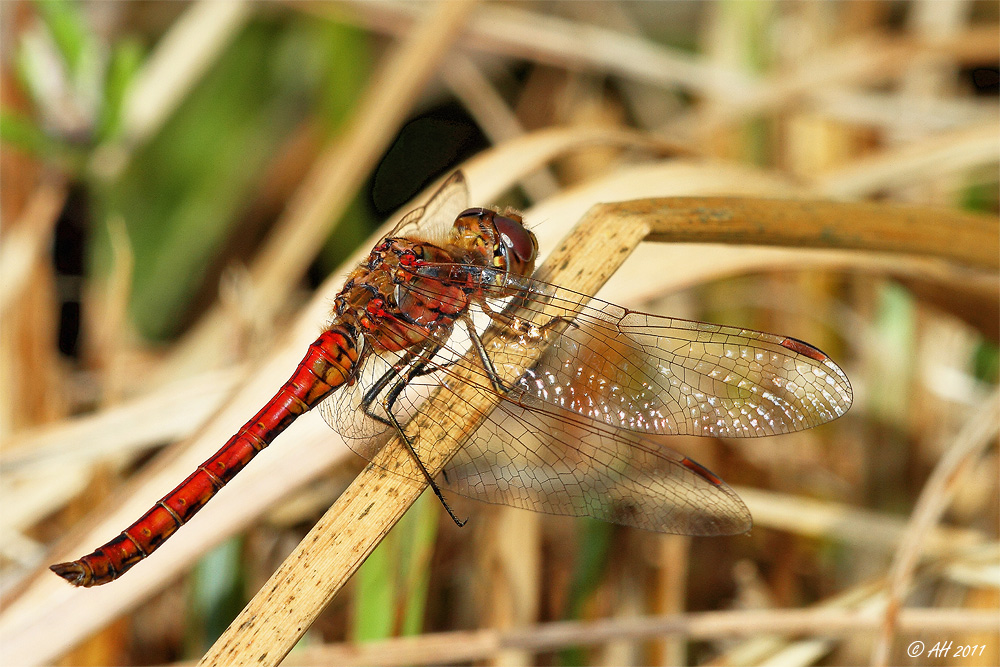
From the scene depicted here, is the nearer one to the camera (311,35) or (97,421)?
(97,421)

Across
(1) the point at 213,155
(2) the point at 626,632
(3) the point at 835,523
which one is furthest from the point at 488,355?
(1) the point at 213,155

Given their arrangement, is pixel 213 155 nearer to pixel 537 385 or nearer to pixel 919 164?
pixel 537 385

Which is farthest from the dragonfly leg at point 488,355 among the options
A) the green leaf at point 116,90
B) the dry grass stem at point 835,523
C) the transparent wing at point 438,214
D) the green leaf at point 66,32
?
the green leaf at point 66,32

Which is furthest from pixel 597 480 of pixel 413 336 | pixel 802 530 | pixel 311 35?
pixel 311 35

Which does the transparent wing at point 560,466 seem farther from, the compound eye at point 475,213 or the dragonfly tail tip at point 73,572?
the dragonfly tail tip at point 73,572

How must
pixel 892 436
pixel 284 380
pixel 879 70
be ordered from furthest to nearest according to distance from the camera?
pixel 879 70 → pixel 892 436 → pixel 284 380

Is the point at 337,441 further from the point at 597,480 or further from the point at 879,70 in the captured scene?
the point at 879,70

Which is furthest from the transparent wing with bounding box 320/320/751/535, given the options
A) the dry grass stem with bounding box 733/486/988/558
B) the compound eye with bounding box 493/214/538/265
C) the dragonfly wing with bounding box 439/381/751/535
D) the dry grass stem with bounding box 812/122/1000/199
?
the dry grass stem with bounding box 812/122/1000/199
